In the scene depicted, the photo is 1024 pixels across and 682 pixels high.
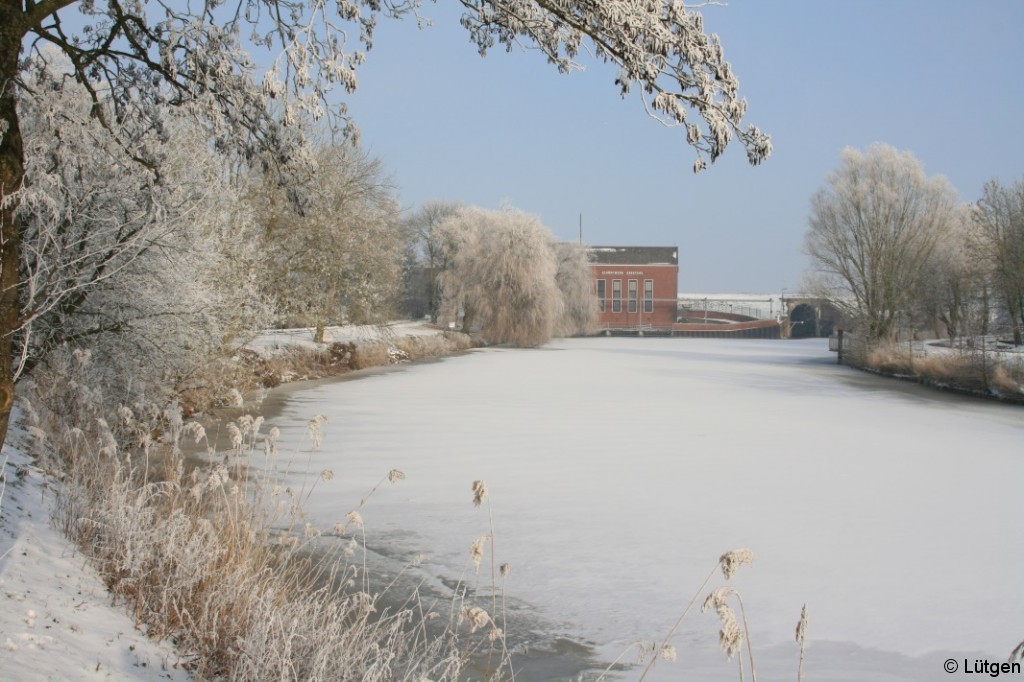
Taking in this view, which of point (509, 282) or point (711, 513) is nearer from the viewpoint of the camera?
point (711, 513)

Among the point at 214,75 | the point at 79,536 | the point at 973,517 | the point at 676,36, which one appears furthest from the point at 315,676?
the point at 973,517

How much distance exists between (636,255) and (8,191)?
207ft

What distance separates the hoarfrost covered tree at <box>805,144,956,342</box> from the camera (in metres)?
30.1

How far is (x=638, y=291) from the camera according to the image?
6506cm

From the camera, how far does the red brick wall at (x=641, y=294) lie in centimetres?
6481

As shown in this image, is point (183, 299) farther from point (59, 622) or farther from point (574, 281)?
point (574, 281)

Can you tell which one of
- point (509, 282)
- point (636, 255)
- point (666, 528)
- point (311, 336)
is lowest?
point (666, 528)

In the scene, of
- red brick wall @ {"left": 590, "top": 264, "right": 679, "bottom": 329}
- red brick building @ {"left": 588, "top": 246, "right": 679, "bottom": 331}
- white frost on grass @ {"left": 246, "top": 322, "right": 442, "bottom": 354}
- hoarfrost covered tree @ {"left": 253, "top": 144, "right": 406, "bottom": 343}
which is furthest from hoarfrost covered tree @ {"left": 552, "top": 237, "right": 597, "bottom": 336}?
hoarfrost covered tree @ {"left": 253, "top": 144, "right": 406, "bottom": 343}

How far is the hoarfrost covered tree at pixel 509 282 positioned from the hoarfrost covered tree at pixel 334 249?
12205 millimetres

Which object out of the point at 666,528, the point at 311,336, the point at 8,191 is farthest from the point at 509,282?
the point at 8,191

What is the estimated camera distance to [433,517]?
7578mm

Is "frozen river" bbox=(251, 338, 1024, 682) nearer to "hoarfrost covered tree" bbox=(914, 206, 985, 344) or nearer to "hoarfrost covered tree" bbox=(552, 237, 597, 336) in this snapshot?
"hoarfrost covered tree" bbox=(914, 206, 985, 344)

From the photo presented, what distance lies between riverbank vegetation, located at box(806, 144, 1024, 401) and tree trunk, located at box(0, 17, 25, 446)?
25.1m

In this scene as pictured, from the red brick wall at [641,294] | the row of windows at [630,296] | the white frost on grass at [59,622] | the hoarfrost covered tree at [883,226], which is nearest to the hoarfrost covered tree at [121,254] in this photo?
the white frost on grass at [59,622]
